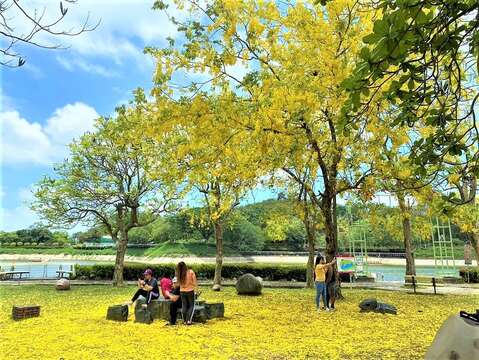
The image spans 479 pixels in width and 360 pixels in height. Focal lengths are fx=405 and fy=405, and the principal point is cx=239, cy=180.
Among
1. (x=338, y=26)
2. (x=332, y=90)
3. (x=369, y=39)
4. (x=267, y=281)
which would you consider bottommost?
(x=267, y=281)

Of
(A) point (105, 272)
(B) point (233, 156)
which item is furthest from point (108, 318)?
(A) point (105, 272)

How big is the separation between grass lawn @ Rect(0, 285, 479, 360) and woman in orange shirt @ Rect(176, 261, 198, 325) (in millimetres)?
355

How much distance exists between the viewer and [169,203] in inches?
758

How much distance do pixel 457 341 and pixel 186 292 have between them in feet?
19.5

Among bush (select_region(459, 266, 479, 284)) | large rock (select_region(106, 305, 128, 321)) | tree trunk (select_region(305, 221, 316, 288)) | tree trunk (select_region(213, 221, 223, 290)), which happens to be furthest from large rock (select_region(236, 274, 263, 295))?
bush (select_region(459, 266, 479, 284))

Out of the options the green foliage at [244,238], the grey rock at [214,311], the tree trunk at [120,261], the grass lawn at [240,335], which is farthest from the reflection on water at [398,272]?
the grey rock at [214,311]

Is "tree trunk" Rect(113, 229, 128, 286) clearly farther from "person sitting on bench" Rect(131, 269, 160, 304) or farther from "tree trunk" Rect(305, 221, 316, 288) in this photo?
"person sitting on bench" Rect(131, 269, 160, 304)

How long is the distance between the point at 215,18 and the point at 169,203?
11974mm

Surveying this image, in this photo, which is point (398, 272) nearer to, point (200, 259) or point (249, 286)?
point (200, 259)

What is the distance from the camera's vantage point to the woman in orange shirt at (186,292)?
26.2 feet

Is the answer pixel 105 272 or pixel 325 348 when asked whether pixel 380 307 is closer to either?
pixel 325 348

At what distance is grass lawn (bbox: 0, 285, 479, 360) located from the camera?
5805mm

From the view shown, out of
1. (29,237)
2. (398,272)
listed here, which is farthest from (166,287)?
(29,237)

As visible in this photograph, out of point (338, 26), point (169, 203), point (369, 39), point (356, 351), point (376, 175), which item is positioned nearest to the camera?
point (369, 39)
